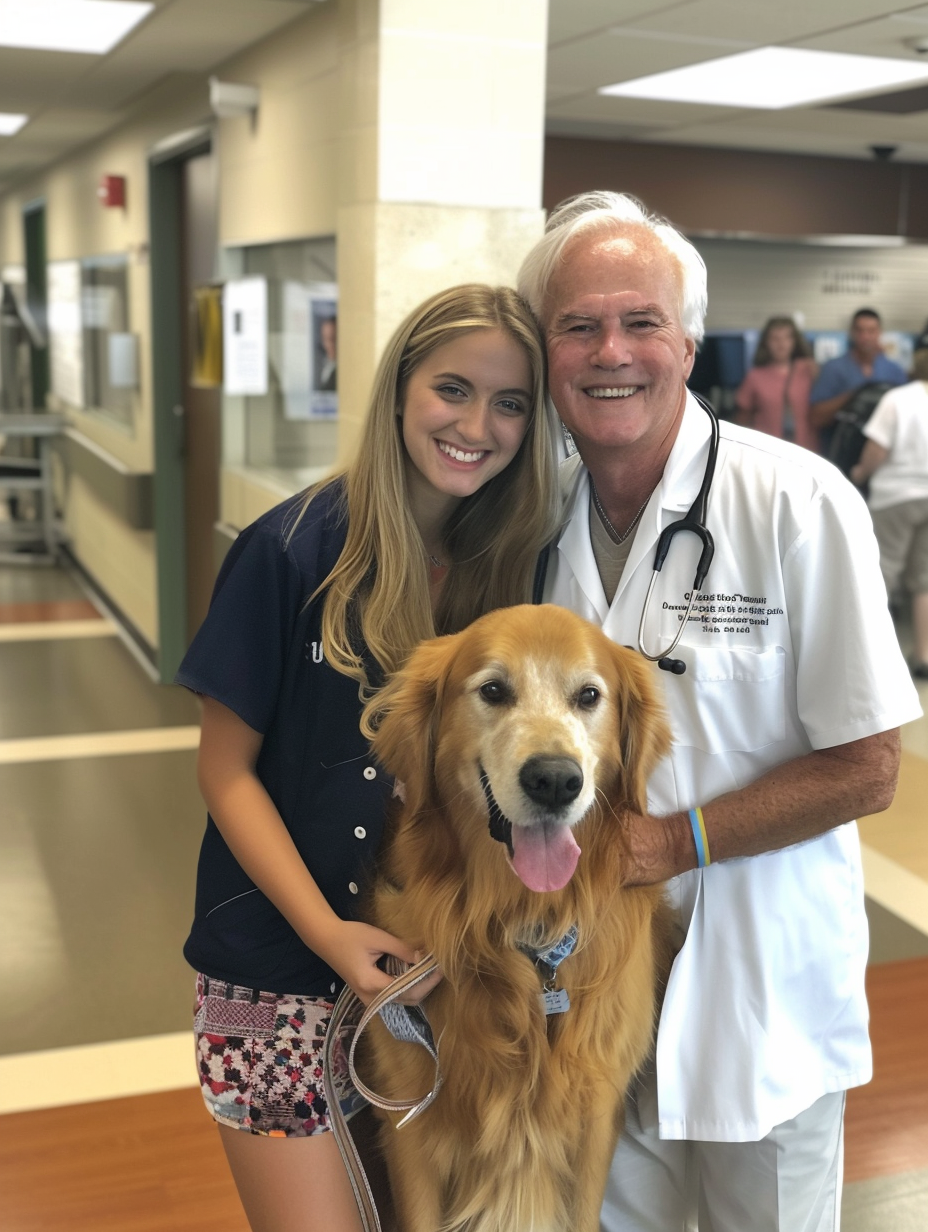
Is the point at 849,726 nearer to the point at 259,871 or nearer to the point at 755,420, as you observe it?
the point at 259,871

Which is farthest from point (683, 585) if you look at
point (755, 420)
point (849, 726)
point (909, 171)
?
point (909, 171)

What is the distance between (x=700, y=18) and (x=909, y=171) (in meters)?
5.87

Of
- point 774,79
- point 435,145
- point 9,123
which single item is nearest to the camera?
point 435,145

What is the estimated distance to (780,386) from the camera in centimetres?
859

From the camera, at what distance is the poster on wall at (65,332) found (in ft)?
30.9

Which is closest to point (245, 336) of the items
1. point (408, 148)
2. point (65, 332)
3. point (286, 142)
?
point (286, 142)

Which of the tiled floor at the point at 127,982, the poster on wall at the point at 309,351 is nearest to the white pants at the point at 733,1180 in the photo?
the tiled floor at the point at 127,982

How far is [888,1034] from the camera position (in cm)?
327

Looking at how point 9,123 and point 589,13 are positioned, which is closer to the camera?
point 589,13

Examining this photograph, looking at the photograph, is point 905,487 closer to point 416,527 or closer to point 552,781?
point 416,527

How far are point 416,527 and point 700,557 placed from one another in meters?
0.40

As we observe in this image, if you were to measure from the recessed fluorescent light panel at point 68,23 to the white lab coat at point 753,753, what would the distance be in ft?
12.3

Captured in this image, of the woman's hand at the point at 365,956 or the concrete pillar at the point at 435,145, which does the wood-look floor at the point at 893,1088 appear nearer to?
the woman's hand at the point at 365,956

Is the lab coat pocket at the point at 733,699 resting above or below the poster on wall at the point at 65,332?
below
